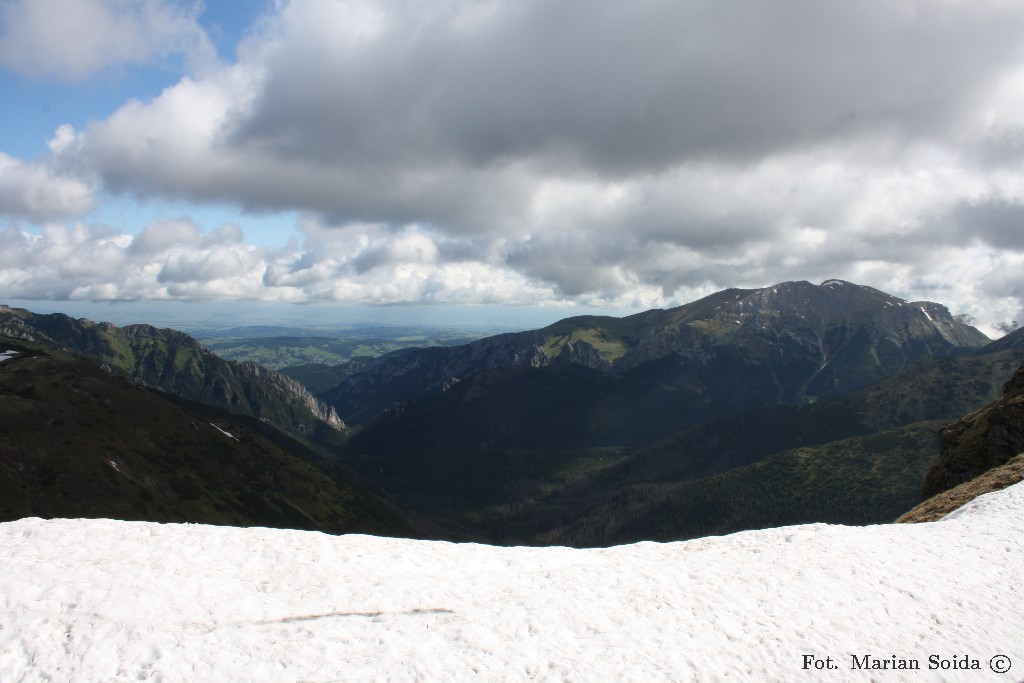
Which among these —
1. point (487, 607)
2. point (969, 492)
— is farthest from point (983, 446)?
point (487, 607)

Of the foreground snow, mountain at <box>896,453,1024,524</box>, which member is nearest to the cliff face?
mountain at <box>896,453,1024,524</box>

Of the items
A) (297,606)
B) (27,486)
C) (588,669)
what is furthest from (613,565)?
(27,486)

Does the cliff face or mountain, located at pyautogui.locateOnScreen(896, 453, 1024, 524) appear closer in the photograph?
mountain, located at pyautogui.locateOnScreen(896, 453, 1024, 524)

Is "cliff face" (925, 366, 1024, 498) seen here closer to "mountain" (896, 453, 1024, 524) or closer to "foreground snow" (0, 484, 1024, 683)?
"mountain" (896, 453, 1024, 524)

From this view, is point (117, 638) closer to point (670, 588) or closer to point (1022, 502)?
point (670, 588)

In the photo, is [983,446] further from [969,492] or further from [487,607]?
[487,607]

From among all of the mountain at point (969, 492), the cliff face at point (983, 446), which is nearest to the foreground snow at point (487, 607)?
the mountain at point (969, 492)
